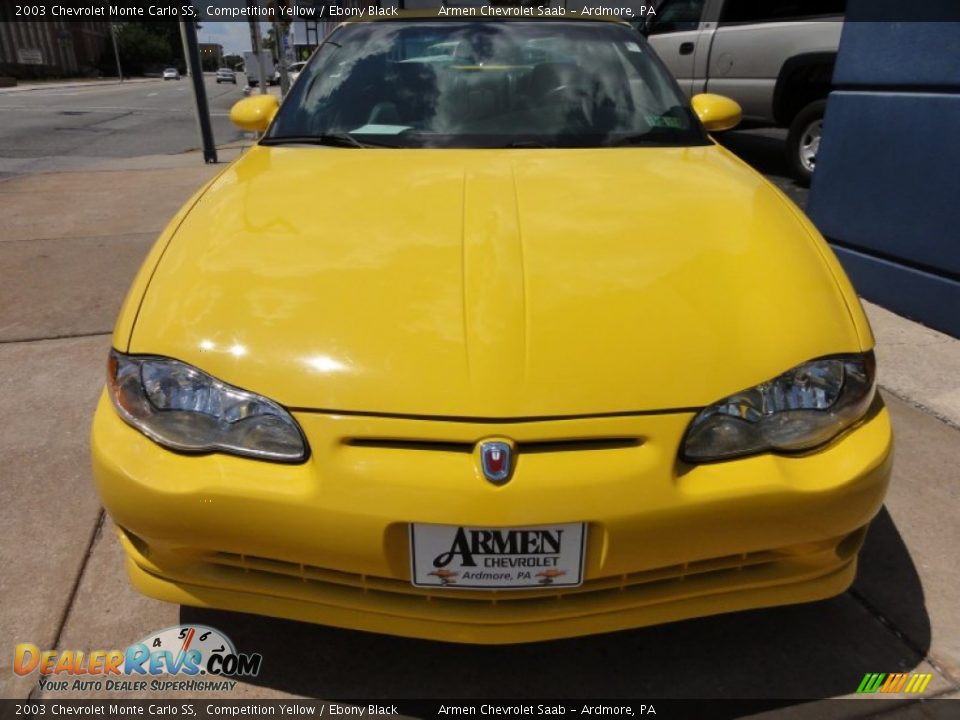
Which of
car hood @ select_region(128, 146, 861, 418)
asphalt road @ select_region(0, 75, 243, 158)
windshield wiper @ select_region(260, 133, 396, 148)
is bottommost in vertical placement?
asphalt road @ select_region(0, 75, 243, 158)

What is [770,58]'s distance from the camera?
6820 millimetres

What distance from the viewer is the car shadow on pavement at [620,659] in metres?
1.82

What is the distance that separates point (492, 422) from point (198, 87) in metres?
9.90

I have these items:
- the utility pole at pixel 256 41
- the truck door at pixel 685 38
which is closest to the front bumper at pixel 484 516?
the truck door at pixel 685 38

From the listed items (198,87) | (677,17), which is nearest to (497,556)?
(677,17)

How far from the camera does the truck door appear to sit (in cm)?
765

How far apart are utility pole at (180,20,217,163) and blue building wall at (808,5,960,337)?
7.99 m

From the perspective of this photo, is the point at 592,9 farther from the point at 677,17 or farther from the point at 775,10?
the point at 775,10

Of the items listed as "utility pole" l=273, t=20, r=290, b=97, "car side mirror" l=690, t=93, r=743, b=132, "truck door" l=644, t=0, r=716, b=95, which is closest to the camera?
"car side mirror" l=690, t=93, r=743, b=132

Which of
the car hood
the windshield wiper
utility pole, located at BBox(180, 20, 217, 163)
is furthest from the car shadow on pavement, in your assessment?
utility pole, located at BBox(180, 20, 217, 163)

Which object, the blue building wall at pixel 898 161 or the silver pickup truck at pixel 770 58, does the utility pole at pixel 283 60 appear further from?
the blue building wall at pixel 898 161

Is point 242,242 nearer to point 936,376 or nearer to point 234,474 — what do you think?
point 234,474

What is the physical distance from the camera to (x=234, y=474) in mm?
1530

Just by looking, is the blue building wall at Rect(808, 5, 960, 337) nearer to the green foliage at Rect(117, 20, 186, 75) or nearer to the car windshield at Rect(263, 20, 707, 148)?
the car windshield at Rect(263, 20, 707, 148)
